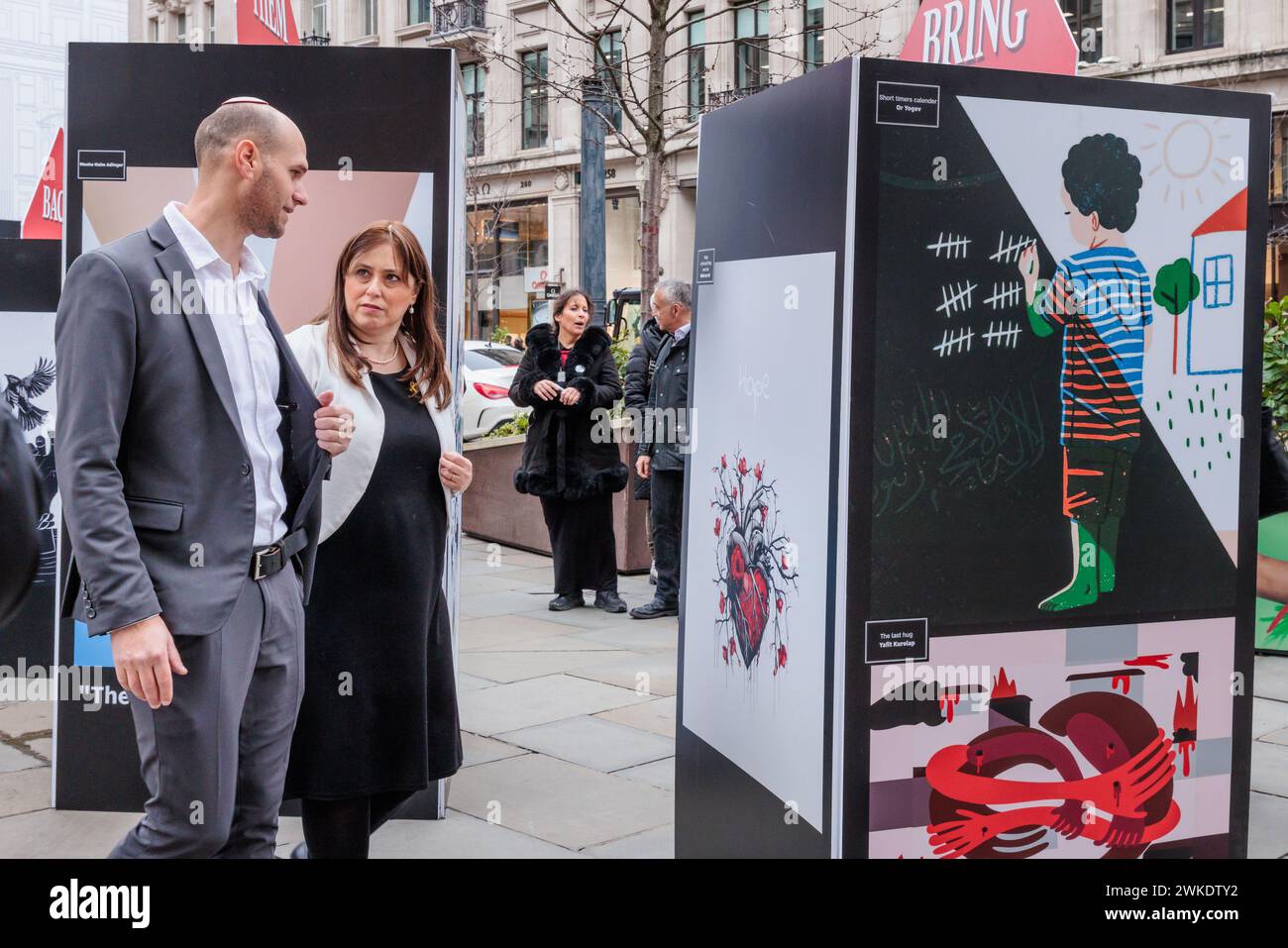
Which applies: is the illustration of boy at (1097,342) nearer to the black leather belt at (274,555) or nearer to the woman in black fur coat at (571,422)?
the black leather belt at (274,555)

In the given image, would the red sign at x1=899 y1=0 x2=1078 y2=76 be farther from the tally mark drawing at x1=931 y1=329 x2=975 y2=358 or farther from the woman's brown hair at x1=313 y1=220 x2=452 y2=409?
the woman's brown hair at x1=313 y1=220 x2=452 y2=409

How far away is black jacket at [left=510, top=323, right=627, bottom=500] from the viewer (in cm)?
882

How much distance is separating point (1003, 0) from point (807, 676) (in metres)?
1.97

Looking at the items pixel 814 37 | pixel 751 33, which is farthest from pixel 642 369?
pixel 751 33

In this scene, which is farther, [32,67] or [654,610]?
[32,67]

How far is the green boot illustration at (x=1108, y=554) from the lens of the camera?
11.6ft

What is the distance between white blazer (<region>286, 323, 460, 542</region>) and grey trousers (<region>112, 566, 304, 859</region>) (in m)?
0.51

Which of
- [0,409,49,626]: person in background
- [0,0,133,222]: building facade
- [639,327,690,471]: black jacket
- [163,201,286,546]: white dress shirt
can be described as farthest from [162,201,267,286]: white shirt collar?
[0,0,133,222]: building facade

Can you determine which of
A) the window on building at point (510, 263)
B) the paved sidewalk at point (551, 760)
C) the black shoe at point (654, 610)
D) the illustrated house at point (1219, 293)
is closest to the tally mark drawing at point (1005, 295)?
the illustrated house at point (1219, 293)

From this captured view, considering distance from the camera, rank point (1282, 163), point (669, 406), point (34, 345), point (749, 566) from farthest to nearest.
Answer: point (1282, 163)
point (669, 406)
point (34, 345)
point (749, 566)

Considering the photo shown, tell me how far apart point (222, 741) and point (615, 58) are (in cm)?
2348

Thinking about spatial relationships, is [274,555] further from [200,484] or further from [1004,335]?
[1004,335]

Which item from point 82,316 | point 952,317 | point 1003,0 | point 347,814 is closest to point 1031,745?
point 952,317

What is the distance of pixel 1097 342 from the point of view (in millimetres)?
3521
